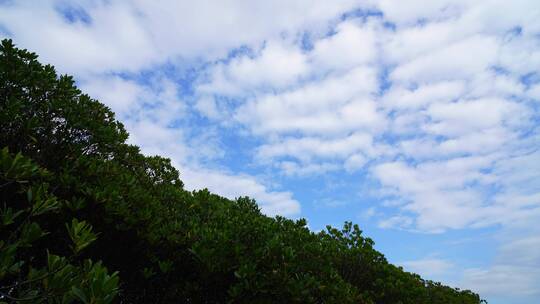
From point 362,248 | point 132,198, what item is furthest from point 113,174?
point 362,248

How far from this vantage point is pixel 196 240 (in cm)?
651

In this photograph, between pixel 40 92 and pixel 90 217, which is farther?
pixel 40 92

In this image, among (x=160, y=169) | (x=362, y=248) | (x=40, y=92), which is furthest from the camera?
(x=362, y=248)

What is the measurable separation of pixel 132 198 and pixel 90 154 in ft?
5.48

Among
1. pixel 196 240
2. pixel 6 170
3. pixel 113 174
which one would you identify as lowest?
pixel 6 170

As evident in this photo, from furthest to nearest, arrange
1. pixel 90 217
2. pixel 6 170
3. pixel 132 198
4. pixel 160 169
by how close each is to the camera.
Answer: pixel 160 169, pixel 132 198, pixel 90 217, pixel 6 170

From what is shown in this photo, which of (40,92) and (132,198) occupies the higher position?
(40,92)

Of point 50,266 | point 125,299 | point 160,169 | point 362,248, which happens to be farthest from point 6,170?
point 362,248

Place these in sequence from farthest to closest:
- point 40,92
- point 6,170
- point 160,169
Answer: point 160,169 → point 40,92 → point 6,170

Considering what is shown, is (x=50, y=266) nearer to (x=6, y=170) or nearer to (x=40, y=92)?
(x=6, y=170)

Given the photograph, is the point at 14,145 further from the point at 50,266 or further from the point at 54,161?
the point at 50,266

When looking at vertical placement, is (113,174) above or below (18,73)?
below

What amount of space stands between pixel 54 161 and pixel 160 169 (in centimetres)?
338

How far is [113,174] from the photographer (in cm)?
667
